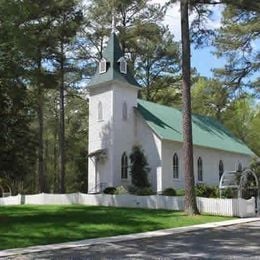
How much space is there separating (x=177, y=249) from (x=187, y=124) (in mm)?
11825

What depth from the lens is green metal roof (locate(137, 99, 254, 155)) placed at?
40.5 metres

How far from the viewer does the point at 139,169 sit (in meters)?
37.8

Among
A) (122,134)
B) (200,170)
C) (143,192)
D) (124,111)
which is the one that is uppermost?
(124,111)

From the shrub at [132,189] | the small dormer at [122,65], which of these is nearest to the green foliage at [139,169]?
the shrub at [132,189]

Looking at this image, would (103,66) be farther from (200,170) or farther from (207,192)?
(207,192)

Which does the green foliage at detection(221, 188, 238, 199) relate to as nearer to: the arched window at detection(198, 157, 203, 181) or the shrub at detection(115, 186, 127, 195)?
the shrub at detection(115, 186, 127, 195)

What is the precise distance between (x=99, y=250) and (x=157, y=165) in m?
24.7

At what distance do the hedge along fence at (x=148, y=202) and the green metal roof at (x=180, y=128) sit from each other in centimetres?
786

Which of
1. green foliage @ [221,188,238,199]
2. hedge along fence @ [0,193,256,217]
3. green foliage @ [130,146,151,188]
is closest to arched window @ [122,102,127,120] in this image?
green foliage @ [130,146,151,188]

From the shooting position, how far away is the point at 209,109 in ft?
206

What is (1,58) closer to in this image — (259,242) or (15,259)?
(15,259)

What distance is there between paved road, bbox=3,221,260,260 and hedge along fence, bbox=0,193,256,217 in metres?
7.66

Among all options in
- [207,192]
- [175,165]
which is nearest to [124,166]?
[175,165]

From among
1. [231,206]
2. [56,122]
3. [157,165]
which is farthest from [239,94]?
[56,122]
